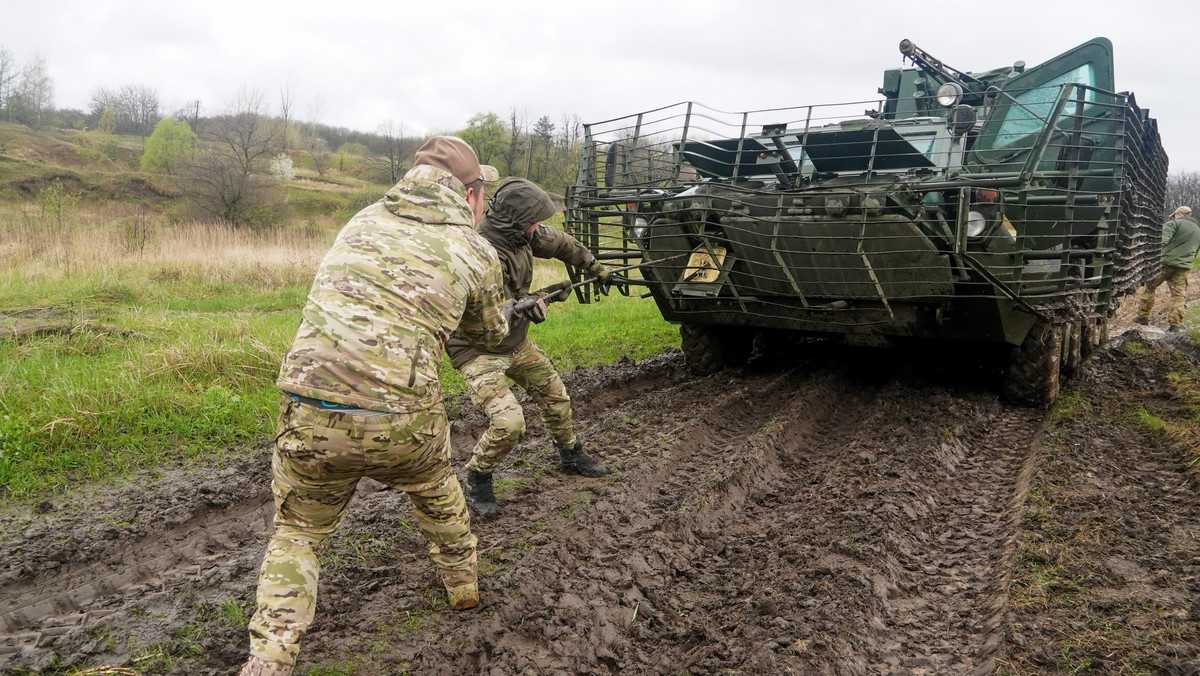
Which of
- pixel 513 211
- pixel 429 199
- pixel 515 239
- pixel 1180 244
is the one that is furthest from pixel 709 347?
pixel 1180 244

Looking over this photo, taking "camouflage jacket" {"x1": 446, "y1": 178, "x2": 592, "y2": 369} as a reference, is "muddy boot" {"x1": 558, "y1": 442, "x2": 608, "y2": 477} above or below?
below

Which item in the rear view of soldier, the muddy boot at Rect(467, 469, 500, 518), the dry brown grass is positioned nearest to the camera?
the rear view of soldier

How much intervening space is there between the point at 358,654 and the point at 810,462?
9.18ft

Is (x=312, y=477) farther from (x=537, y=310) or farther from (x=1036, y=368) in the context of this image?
(x=1036, y=368)

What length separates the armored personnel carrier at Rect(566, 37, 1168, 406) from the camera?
465 centimetres

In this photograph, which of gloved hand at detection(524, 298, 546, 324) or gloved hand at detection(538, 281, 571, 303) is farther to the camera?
gloved hand at detection(538, 281, 571, 303)

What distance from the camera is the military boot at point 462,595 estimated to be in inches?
113

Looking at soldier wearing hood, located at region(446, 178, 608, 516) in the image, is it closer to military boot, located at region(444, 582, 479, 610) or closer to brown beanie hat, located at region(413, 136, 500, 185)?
military boot, located at region(444, 582, 479, 610)

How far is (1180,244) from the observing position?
32.7ft

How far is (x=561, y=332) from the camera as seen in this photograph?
28.0 ft

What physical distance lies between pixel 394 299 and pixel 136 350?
4.41 meters

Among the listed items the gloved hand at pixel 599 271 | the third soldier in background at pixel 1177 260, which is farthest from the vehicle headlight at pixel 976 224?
the third soldier in background at pixel 1177 260

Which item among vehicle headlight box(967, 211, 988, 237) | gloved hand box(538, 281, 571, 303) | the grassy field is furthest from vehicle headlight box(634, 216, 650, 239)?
vehicle headlight box(967, 211, 988, 237)


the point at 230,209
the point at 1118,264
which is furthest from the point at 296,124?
the point at 1118,264
